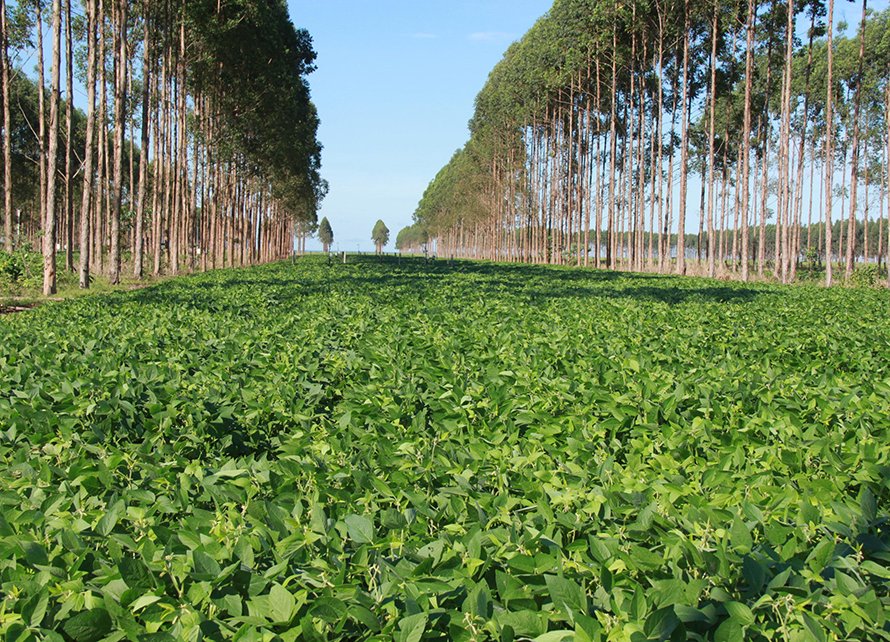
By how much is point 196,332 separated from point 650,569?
5952 mm

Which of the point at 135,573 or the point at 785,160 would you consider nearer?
the point at 135,573

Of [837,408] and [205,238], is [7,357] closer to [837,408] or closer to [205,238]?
[837,408]

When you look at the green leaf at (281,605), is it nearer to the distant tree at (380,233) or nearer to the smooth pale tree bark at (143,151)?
the smooth pale tree bark at (143,151)

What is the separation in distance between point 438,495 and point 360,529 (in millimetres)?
525

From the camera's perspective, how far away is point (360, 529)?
204cm

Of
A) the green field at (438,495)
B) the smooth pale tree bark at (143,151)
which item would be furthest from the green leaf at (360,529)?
the smooth pale tree bark at (143,151)

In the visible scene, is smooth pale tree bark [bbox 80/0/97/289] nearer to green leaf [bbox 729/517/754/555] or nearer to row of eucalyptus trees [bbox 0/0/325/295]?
row of eucalyptus trees [bbox 0/0/325/295]

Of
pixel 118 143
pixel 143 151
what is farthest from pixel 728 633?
pixel 143 151

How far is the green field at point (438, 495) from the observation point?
165 cm

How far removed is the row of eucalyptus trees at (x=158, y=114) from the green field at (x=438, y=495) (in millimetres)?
16145

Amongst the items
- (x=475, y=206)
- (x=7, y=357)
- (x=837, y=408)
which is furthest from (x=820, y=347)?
(x=475, y=206)

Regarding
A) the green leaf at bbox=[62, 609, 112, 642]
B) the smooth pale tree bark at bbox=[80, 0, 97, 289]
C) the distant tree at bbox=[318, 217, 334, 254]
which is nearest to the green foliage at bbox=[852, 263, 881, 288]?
the smooth pale tree bark at bbox=[80, 0, 97, 289]

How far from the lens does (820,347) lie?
6.54m

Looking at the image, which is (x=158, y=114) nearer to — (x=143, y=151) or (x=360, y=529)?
(x=143, y=151)
